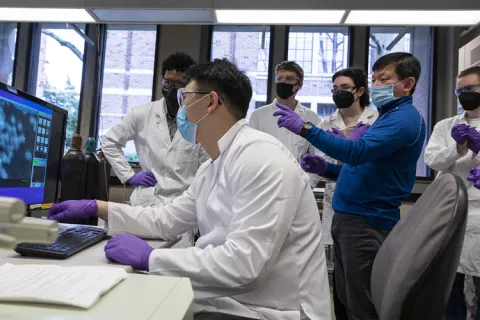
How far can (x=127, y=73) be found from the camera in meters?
4.52

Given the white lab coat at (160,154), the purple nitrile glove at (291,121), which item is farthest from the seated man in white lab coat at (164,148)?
the purple nitrile glove at (291,121)

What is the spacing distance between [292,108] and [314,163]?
2.74ft

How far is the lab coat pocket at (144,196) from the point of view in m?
2.00

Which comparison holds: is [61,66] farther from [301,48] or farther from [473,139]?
[473,139]

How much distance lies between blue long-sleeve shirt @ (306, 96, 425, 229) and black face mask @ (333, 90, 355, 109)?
635mm

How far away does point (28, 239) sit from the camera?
37 cm

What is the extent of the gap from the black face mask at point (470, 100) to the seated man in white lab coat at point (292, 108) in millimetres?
929

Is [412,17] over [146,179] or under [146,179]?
Result: over

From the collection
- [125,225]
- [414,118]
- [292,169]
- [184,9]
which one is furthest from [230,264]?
[184,9]

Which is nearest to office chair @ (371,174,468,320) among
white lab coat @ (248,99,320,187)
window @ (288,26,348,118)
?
white lab coat @ (248,99,320,187)

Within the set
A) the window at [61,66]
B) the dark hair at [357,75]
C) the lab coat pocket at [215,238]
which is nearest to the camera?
the lab coat pocket at [215,238]

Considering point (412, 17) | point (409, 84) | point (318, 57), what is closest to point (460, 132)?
point (409, 84)

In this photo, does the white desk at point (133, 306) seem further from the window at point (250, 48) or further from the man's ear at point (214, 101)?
the window at point (250, 48)

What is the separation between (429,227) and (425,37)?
14.2 ft
